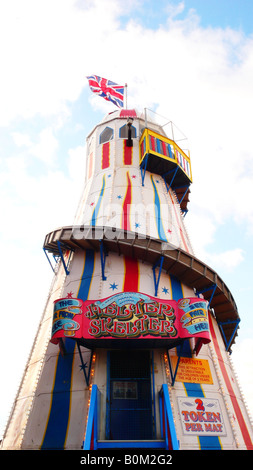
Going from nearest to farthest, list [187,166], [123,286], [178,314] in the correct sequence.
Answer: [178,314] → [123,286] → [187,166]

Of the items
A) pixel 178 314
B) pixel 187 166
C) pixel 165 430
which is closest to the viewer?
pixel 165 430

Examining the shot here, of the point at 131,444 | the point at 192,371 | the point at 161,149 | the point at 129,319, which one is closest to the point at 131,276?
the point at 129,319

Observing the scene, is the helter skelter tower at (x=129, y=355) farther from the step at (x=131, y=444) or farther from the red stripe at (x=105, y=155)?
the red stripe at (x=105, y=155)

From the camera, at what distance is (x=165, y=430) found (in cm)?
1247

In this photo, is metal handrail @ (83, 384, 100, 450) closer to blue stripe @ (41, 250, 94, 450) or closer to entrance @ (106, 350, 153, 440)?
A: entrance @ (106, 350, 153, 440)

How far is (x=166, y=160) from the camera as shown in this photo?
77.2 ft

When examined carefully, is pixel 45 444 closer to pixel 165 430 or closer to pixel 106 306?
pixel 165 430

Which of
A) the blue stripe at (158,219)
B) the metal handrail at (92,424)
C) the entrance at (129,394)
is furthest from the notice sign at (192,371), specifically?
the blue stripe at (158,219)

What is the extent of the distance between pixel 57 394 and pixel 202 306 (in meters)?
7.29

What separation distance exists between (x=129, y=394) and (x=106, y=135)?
19.9m

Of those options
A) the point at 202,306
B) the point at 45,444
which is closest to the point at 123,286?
the point at 202,306

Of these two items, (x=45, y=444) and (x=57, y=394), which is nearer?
(x=45, y=444)

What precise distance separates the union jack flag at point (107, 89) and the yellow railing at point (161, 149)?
16.5 feet
